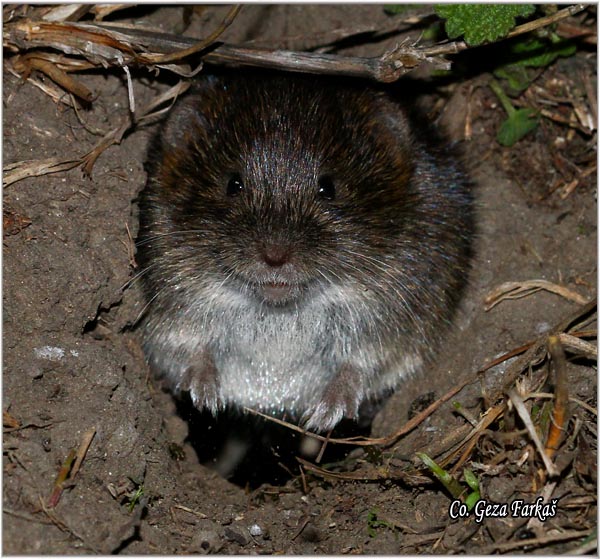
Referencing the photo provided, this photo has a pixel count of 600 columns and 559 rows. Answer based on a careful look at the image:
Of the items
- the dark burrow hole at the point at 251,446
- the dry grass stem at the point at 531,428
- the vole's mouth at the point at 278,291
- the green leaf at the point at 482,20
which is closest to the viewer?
the dry grass stem at the point at 531,428

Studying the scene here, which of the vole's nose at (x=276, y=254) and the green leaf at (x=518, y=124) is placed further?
the green leaf at (x=518, y=124)

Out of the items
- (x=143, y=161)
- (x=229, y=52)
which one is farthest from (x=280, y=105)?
(x=143, y=161)

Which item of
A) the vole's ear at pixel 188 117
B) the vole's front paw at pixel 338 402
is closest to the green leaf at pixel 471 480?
the vole's front paw at pixel 338 402

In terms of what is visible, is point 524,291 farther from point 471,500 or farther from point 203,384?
point 203,384

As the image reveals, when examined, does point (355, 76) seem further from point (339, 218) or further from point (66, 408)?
point (66, 408)

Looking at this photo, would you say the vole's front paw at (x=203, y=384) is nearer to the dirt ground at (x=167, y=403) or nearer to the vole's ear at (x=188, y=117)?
the dirt ground at (x=167, y=403)

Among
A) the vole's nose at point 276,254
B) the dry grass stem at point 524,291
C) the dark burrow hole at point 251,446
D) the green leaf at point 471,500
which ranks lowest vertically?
the dark burrow hole at point 251,446
